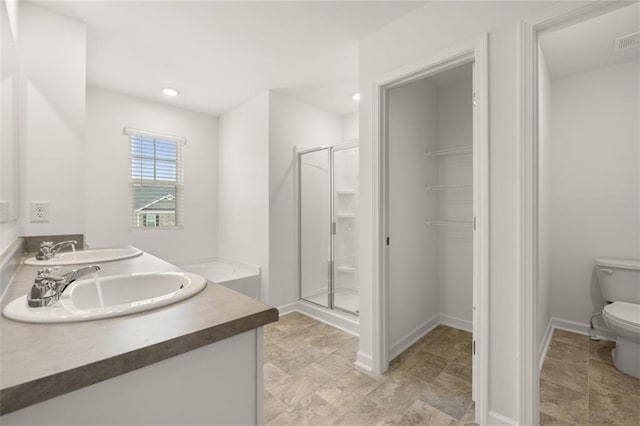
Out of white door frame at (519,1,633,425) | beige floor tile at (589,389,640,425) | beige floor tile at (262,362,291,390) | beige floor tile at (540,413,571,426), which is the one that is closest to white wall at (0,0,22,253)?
beige floor tile at (262,362,291,390)

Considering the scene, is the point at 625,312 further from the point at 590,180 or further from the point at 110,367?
the point at 110,367

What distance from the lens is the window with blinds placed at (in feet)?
11.1

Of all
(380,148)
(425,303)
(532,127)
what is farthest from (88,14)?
(425,303)

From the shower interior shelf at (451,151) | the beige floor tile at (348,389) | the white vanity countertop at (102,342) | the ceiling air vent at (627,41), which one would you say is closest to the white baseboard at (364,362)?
the beige floor tile at (348,389)

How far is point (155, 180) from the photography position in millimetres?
3527

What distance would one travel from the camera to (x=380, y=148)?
204cm

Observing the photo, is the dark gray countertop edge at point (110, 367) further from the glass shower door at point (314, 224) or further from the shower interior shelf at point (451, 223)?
the glass shower door at point (314, 224)

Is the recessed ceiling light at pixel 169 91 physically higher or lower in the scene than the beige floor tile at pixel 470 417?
higher

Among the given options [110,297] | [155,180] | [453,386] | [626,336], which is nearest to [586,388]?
[626,336]

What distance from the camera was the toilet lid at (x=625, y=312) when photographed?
6.41ft

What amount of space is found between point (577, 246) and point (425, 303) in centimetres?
151

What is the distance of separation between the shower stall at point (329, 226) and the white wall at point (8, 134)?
236 cm

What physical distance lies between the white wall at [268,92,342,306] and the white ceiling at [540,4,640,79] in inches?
92.2

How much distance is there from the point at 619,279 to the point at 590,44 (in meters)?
1.90
